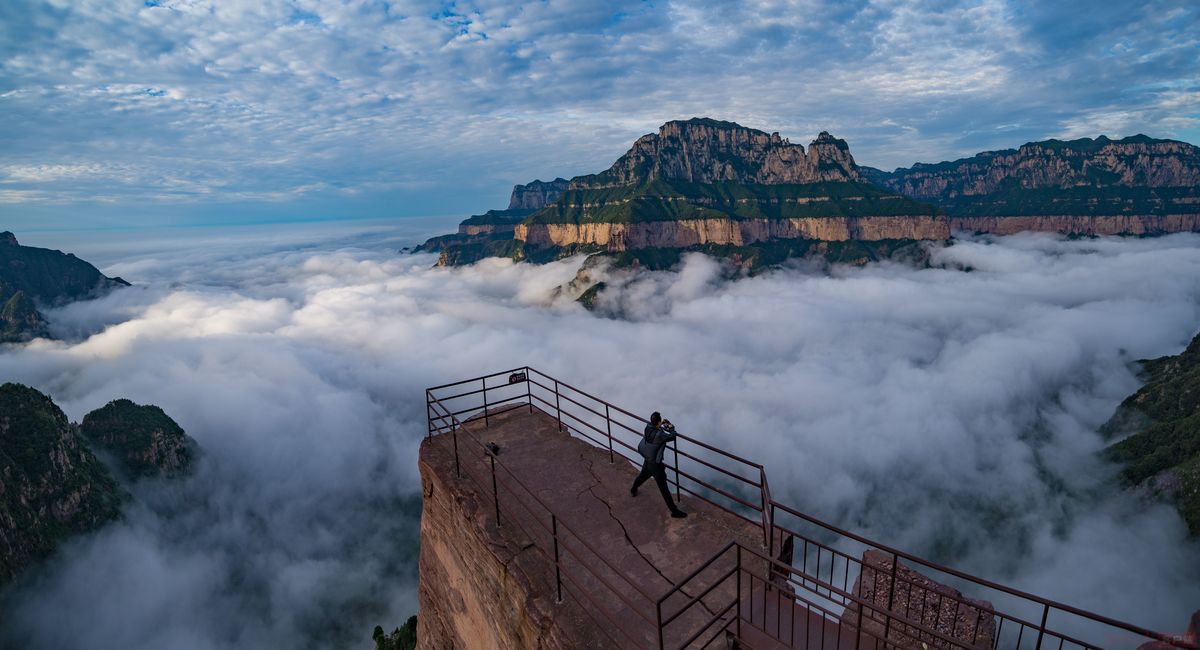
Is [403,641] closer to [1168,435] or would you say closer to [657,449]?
[657,449]

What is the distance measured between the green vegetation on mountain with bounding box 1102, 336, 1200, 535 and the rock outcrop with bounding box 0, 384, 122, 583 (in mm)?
158857

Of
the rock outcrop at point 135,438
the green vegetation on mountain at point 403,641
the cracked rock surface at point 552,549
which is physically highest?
the cracked rock surface at point 552,549

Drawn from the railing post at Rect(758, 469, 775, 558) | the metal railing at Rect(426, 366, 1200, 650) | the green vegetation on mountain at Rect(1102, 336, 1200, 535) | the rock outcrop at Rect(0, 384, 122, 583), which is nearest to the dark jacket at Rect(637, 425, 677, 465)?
the metal railing at Rect(426, 366, 1200, 650)

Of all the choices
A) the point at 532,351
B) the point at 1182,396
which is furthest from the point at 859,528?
the point at 532,351

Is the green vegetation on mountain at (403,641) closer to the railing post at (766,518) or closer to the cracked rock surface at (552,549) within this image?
the cracked rock surface at (552,549)

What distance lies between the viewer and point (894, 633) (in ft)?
28.2

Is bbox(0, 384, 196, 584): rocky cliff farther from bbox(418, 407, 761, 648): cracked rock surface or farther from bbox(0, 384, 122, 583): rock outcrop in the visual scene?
bbox(418, 407, 761, 648): cracked rock surface

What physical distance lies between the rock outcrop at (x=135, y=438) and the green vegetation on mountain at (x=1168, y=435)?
172709 millimetres

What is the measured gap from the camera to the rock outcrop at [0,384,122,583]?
8062 cm

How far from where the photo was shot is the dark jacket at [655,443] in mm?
10039

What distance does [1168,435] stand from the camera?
2948 inches

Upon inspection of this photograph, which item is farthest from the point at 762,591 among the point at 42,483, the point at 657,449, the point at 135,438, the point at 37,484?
the point at 135,438

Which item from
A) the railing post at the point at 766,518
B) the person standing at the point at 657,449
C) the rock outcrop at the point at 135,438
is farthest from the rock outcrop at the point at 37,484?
the railing post at the point at 766,518

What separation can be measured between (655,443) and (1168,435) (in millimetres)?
103855
